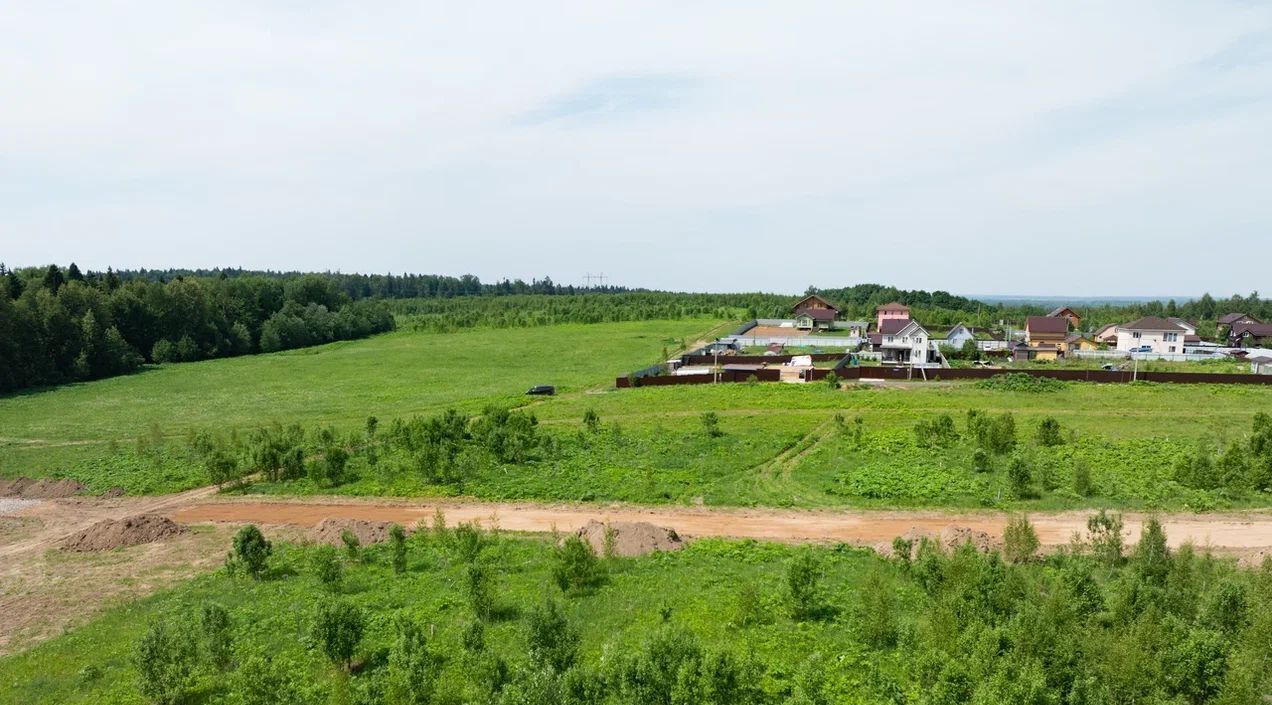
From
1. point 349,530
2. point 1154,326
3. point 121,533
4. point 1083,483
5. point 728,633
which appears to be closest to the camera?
point 728,633

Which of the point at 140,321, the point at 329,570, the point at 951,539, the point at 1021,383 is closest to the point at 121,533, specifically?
the point at 329,570

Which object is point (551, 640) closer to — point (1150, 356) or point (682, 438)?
point (682, 438)

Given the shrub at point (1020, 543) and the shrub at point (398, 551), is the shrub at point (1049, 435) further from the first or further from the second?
the shrub at point (398, 551)

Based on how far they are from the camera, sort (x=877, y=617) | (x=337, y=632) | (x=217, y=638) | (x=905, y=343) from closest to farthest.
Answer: (x=337, y=632) < (x=217, y=638) < (x=877, y=617) < (x=905, y=343)

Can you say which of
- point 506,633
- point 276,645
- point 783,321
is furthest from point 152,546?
point 783,321

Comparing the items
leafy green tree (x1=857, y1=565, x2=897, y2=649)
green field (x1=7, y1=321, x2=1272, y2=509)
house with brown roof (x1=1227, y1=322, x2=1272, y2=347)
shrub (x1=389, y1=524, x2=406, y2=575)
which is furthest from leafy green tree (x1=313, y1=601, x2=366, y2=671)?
house with brown roof (x1=1227, y1=322, x2=1272, y2=347)

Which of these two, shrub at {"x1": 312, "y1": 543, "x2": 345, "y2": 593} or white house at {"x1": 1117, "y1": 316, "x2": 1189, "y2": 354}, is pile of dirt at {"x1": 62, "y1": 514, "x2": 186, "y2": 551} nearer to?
shrub at {"x1": 312, "y1": 543, "x2": 345, "y2": 593}
